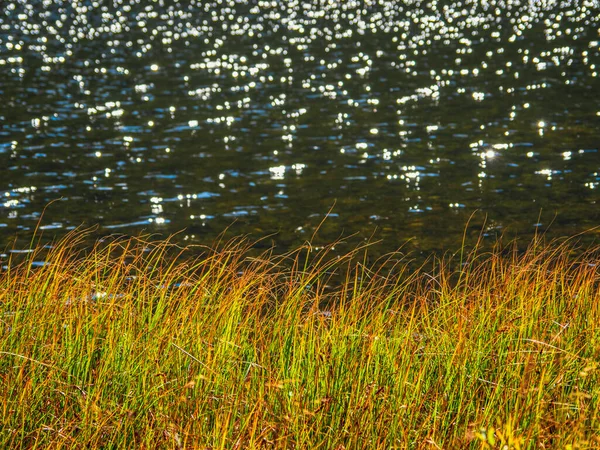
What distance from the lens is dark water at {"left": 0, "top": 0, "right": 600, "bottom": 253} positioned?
20.0 meters

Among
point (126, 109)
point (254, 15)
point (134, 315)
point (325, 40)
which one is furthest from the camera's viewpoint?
point (254, 15)

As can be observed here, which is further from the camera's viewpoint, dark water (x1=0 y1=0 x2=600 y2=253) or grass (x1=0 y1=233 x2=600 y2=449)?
dark water (x1=0 y1=0 x2=600 y2=253)

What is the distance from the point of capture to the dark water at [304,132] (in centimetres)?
2003

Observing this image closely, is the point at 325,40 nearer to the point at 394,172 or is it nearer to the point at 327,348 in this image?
the point at 394,172

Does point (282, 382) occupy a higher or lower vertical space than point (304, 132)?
higher

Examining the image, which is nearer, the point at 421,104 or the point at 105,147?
the point at 105,147

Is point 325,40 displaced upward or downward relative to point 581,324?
upward

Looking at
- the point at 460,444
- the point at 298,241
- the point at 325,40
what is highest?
the point at 325,40

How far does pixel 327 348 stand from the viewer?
7230mm

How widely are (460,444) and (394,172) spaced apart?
62.3 ft

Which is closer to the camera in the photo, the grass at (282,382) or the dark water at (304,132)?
the grass at (282,382)

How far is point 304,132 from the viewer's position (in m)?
31.0

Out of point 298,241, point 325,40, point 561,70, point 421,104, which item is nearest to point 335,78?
point 421,104

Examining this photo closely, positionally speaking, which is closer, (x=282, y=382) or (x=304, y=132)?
(x=282, y=382)
